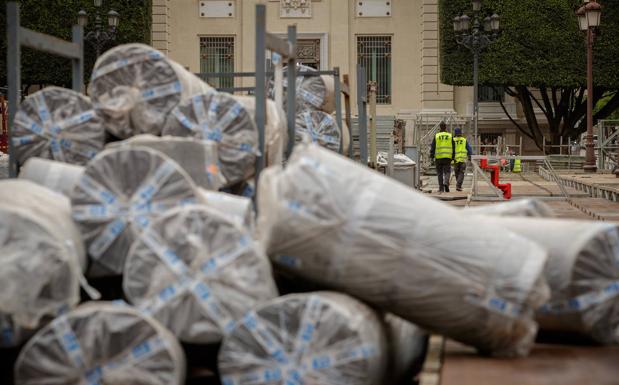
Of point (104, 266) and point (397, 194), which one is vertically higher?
point (397, 194)

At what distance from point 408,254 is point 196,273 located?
1089 millimetres

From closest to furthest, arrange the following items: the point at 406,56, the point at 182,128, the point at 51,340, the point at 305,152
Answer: the point at 51,340 → the point at 305,152 → the point at 182,128 → the point at 406,56

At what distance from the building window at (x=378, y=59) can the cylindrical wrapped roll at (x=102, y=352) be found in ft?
141

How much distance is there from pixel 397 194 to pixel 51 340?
191 centimetres

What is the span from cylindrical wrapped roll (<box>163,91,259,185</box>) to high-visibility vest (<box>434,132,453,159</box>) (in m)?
19.4

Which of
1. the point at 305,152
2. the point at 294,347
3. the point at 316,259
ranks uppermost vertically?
the point at 305,152

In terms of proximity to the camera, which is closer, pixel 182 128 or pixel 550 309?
pixel 550 309

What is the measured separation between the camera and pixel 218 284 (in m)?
6.25

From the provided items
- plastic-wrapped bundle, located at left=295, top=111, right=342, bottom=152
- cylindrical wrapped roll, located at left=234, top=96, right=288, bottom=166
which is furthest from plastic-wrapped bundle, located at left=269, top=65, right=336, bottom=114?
cylindrical wrapped roll, located at left=234, top=96, right=288, bottom=166

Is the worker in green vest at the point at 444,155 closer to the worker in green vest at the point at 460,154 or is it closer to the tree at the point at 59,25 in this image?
the worker in green vest at the point at 460,154

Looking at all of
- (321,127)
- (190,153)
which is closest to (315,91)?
(321,127)

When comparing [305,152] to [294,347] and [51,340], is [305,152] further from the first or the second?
[51,340]

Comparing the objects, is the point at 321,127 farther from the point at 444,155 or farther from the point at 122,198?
the point at 444,155

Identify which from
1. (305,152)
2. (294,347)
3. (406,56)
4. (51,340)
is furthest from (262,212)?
(406,56)
